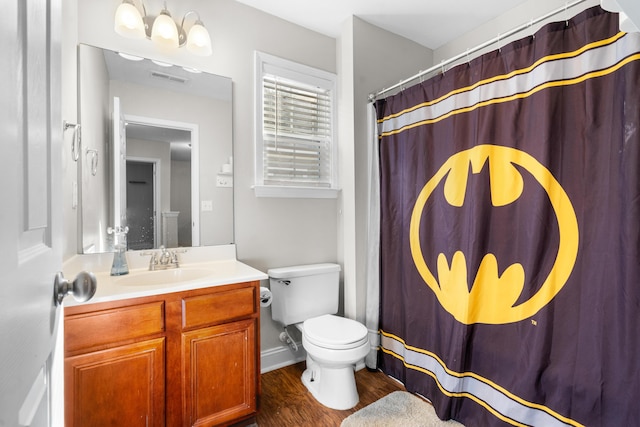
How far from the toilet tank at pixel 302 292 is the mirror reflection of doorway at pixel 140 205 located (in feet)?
2.57

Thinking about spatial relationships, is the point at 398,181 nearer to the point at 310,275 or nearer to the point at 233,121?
the point at 310,275

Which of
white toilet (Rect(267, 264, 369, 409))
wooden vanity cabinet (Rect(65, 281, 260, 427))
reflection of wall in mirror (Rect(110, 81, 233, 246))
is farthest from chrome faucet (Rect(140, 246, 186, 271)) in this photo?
white toilet (Rect(267, 264, 369, 409))

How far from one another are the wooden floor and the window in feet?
4.13

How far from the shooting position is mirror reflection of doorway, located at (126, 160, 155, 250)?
1.73 meters

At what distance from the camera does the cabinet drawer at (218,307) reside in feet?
4.59

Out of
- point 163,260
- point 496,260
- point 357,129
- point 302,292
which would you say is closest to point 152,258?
point 163,260

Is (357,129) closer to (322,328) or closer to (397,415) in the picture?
(322,328)

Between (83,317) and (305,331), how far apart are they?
1.09 m

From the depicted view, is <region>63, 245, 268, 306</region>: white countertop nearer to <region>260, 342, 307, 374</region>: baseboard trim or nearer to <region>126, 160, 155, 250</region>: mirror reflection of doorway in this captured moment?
<region>126, 160, 155, 250</region>: mirror reflection of doorway

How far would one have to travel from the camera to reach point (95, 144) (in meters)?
1.63

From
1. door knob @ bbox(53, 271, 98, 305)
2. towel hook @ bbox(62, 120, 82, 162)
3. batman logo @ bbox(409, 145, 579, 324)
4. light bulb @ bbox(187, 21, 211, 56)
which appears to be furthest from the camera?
light bulb @ bbox(187, 21, 211, 56)

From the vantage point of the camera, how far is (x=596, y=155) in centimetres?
122

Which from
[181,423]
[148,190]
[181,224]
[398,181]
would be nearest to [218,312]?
[181,423]

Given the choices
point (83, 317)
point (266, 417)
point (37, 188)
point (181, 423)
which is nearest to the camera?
point (37, 188)
